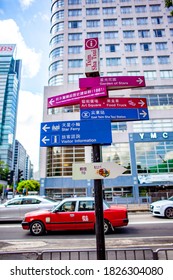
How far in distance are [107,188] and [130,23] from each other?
32512 millimetres

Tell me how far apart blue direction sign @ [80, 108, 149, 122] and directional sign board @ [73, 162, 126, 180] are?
36.4 inches

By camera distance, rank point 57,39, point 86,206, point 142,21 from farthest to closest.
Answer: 1. point 142,21
2. point 57,39
3. point 86,206

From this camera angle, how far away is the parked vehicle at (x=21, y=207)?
34.7ft

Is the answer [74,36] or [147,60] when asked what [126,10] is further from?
[74,36]

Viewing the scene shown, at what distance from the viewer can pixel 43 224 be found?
7465 mm

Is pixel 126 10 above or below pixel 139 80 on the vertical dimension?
above

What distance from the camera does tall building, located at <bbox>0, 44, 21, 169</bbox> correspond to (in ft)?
333

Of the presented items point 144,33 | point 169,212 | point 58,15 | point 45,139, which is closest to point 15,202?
point 169,212

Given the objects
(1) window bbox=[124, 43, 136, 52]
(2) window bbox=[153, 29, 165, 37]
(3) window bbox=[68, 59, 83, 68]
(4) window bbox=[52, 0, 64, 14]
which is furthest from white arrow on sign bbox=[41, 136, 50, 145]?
(4) window bbox=[52, 0, 64, 14]

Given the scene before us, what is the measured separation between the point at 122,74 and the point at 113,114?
32.1 metres

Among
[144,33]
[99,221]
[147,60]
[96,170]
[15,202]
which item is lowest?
[15,202]

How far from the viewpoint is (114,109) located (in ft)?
11.2

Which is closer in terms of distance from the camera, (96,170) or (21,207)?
(96,170)

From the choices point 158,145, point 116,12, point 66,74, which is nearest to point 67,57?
point 66,74
